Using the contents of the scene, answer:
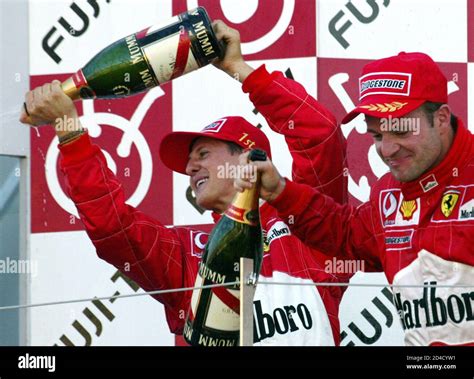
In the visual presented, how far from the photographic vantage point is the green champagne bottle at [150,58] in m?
3.24

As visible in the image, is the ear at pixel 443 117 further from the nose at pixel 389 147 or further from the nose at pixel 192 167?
the nose at pixel 192 167

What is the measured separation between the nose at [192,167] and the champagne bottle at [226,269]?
1.26 feet

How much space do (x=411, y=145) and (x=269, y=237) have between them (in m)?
0.53

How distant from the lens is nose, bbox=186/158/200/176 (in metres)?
3.47

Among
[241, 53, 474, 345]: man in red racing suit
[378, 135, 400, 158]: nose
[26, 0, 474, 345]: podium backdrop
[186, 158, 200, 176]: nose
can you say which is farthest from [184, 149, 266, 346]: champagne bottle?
[26, 0, 474, 345]: podium backdrop

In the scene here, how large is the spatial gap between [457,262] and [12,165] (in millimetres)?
1894

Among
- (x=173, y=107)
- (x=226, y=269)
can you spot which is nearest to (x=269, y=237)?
(x=226, y=269)

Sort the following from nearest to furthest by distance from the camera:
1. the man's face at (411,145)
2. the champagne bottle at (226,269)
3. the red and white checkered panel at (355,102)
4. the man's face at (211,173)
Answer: the champagne bottle at (226,269), the man's face at (411,145), the man's face at (211,173), the red and white checkered panel at (355,102)

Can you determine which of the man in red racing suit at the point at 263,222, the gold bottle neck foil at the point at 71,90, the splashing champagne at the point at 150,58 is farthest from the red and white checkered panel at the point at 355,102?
the gold bottle neck foil at the point at 71,90

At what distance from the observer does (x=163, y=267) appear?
11.2 ft

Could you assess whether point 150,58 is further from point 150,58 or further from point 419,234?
point 419,234

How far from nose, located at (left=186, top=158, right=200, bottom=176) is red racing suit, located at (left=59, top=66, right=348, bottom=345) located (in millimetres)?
149
